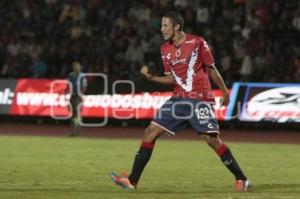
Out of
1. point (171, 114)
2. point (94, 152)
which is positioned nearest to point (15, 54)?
point (94, 152)

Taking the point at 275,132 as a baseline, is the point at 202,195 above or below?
above

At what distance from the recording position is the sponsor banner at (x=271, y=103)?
2312cm

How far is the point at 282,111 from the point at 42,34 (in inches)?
417

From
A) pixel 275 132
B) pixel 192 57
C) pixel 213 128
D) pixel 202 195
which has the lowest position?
pixel 275 132

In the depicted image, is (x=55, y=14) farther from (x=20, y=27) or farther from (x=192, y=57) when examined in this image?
(x=192, y=57)

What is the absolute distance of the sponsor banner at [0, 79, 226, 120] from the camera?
968 inches

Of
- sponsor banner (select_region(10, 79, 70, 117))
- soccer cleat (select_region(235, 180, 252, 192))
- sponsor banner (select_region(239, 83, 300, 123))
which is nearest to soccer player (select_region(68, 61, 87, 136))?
sponsor banner (select_region(10, 79, 70, 117))

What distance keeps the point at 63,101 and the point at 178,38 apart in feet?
49.4

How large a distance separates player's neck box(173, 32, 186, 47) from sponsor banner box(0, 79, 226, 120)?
13513 millimetres

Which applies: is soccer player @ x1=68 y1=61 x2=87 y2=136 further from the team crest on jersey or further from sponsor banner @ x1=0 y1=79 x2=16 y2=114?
the team crest on jersey

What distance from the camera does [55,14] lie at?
30.1 meters

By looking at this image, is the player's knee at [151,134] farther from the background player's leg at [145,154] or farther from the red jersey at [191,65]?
the red jersey at [191,65]

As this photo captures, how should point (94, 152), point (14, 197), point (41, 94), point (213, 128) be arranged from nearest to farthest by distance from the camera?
point (14, 197)
point (213, 128)
point (94, 152)
point (41, 94)

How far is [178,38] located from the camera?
1041 cm
